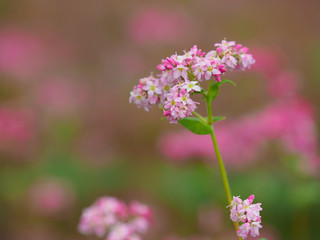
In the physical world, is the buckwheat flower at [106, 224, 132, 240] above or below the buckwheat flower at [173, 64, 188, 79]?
below

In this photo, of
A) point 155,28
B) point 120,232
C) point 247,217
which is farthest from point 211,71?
point 155,28

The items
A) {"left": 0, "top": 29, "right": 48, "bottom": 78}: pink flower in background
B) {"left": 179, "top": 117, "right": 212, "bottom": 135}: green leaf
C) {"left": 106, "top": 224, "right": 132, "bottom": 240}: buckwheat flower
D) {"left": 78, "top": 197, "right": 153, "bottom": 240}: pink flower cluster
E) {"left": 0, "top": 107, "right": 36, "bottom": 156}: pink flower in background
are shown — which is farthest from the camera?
{"left": 0, "top": 29, "right": 48, "bottom": 78}: pink flower in background

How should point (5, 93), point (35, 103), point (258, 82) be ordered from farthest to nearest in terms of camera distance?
point (5, 93) < point (35, 103) < point (258, 82)

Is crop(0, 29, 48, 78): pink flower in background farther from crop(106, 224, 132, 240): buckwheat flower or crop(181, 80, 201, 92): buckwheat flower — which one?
crop(181, 80, 201, 92): buckwheat flower

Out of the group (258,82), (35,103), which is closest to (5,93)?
(35,103)

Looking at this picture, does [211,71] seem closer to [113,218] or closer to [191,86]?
[191,86]

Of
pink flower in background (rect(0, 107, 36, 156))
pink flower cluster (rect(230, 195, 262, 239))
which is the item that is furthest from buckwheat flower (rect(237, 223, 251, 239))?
pink flower in background (rect(0, 107, 36, 156))

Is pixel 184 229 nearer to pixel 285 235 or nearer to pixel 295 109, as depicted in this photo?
pixel 285 235
